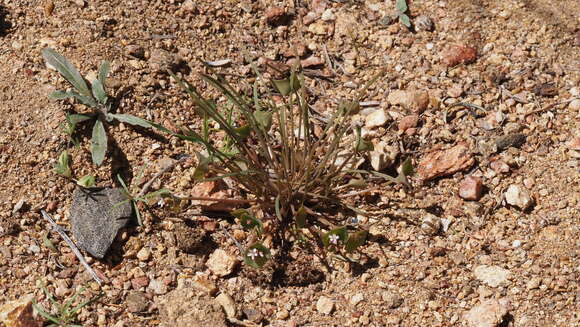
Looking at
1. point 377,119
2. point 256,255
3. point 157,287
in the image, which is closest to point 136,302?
point 157,287

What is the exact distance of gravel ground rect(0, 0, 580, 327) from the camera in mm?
2592

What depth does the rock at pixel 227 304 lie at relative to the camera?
8.40 ft

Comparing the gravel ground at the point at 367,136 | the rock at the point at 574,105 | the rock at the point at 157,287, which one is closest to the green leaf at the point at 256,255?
the gravel ground at the point at 367,136

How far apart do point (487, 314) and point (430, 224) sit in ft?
1.35

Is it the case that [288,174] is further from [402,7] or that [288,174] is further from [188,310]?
[402,7]

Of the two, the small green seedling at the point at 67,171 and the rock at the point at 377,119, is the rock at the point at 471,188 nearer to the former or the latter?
the rock at the point at 377,119

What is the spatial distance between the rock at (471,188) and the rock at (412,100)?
0.39 m

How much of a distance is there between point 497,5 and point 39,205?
227 cm

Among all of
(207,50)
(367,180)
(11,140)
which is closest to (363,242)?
(367,180)

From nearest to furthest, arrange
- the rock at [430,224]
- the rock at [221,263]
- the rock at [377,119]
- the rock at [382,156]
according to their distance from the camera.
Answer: the rock at [221,263]
the rock at [430,224]
the rock at [382,156]
the rock at [377,119]

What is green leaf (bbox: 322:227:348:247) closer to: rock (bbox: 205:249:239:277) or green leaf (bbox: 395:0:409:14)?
rock (bbox: 205:249:239:277)

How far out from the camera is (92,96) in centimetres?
285

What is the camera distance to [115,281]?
2609mm

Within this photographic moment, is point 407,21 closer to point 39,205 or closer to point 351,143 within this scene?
point 351,143
